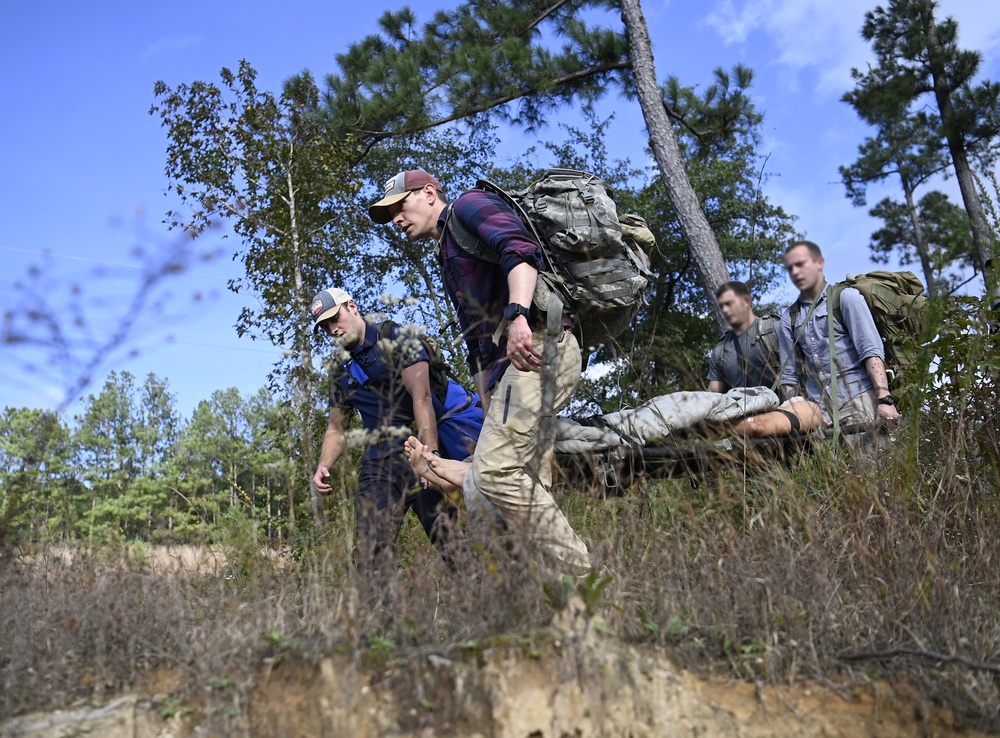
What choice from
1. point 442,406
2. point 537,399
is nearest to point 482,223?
point 537,399

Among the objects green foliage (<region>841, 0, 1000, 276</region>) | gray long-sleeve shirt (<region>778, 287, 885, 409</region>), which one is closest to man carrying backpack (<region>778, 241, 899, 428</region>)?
gray long-sleeve shirt (<region>778, 287, 885, 409</region>)

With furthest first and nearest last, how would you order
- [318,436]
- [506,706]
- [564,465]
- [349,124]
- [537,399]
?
[349,124] < [318,436] < [564,465] < [537,399] < [506,706]

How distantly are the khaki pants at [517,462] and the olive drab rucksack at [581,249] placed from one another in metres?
0.22

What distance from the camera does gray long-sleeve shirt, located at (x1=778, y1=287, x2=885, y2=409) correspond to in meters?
4.20

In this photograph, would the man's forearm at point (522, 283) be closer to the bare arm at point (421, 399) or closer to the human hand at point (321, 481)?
the bare arm at point (421, 399)

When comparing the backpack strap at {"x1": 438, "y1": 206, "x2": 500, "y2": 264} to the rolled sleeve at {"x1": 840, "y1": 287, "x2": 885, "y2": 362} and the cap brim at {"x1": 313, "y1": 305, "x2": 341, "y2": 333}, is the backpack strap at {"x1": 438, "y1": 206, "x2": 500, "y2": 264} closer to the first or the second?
the cap brim at {"x1": 313, "y1": 305, "x2": 341, "y2": 333}

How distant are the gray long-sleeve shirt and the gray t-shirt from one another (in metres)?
0.22

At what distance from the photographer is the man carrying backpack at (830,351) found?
3982 mm

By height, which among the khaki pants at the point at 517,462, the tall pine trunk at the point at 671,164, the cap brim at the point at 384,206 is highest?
the tall pine trunk at the point at 671,164

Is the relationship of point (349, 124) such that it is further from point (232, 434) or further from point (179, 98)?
point (232, 434)

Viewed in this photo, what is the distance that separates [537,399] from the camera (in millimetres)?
3145

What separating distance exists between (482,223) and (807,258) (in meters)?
2.15

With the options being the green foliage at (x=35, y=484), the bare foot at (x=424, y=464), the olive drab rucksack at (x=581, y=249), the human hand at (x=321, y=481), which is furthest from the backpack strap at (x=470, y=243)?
the green foliage at (x=35, y=484)

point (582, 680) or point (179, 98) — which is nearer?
point (582, 680)
